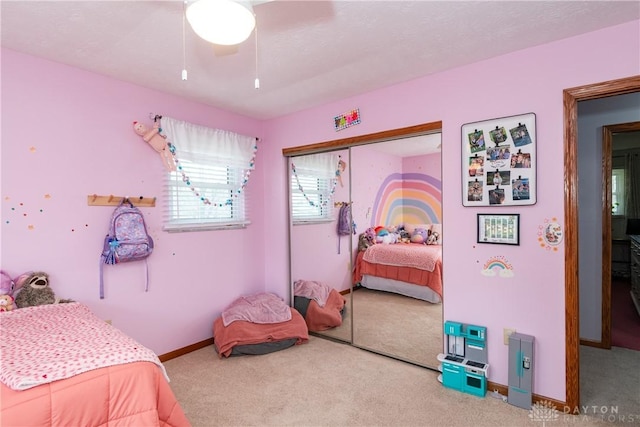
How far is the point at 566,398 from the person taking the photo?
7.36 feet

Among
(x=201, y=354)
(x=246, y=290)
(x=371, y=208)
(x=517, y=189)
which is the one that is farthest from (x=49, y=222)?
(x=517, y=189)

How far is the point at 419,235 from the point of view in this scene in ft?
10.1

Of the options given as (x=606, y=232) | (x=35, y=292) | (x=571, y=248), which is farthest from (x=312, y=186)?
(x=606, y=232)

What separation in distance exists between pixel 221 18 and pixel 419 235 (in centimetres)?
238

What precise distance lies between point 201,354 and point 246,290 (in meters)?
0.82

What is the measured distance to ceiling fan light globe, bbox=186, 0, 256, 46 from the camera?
1278mm

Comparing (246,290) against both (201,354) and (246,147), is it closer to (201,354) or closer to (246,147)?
(201,354)

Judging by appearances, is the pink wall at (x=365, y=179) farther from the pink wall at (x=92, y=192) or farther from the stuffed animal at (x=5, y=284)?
the stuffed animal at (x=5, y=284)

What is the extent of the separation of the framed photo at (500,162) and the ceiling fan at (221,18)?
73.4 inches

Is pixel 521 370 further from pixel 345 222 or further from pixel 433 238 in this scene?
pixel 345 222

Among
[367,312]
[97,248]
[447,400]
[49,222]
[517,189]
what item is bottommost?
[447,400]

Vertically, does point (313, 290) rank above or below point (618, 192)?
below

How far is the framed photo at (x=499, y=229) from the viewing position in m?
2.41

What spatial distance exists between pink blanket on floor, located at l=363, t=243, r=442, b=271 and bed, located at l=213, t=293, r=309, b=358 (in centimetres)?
99
